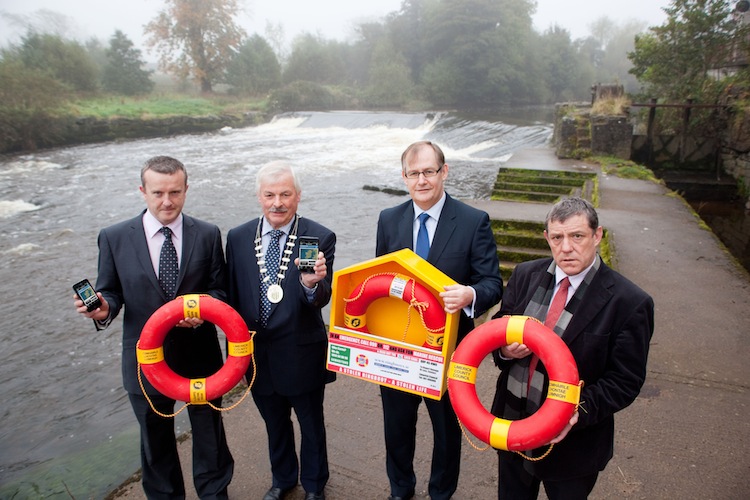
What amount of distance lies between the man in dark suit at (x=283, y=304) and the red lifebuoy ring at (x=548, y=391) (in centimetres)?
76

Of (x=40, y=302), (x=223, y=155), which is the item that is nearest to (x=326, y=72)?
(x=223, y=155)

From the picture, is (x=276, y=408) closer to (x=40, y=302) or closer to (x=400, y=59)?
(x=40, y=302)

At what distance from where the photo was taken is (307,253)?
217 centimetres

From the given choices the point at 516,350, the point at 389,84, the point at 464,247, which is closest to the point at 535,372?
the point at 516,350

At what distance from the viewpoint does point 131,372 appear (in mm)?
2346

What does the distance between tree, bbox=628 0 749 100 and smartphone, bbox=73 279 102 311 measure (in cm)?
1510

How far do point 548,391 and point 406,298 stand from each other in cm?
67

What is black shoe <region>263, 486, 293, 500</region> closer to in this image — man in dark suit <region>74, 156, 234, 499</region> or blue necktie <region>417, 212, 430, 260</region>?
man in dark suit <region>74, 156, 234, 499</region>

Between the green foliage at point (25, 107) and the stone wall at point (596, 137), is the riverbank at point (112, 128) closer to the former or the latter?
the green foliage at point (25, 107)

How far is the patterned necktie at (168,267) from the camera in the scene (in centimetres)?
233

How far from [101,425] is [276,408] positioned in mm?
2616

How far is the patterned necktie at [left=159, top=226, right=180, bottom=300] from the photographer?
2.33 meters

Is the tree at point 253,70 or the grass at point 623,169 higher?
the tree at point 253,70

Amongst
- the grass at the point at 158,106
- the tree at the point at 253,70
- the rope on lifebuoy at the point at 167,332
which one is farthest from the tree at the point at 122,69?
the rope on lifebuoy at the point at 167,332
